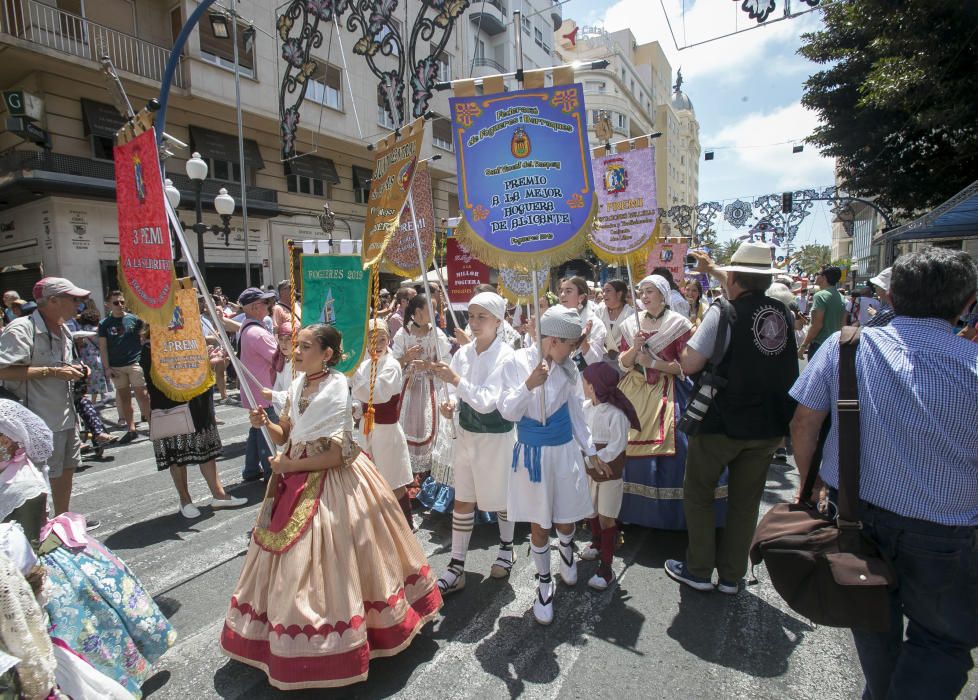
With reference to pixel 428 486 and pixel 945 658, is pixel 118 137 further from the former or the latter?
pixel 945 658

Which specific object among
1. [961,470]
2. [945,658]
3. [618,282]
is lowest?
[945,658]

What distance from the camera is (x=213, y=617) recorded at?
3311 millimetres

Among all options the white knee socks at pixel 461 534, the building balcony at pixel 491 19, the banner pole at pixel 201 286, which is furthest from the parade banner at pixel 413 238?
the building balcony at pixel 491 19

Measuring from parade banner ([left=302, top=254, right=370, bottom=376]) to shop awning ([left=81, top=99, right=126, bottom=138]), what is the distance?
41.6 feet

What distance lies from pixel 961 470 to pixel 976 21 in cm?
1112

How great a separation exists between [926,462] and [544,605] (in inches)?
82.7

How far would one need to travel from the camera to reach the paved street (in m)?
2.63

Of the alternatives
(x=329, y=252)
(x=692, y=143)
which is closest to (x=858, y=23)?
(x=329, y=252)

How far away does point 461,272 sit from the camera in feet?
22.9

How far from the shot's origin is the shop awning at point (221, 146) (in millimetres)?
14945

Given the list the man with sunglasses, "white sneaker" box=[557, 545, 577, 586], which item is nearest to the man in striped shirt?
"white sneaker" box=[557, 545, 577, 586]

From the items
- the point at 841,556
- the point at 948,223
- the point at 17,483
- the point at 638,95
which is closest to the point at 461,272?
the point at 17,483

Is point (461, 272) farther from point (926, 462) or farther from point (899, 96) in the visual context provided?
point (899, 96)

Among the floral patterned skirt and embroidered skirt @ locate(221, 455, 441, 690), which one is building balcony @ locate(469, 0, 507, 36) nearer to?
embroidered skirt @ locate(221, 455, 441, 690)
